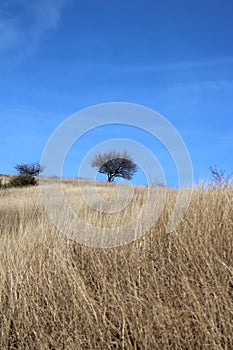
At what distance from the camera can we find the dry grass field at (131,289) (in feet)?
11.8

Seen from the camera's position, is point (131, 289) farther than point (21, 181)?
No

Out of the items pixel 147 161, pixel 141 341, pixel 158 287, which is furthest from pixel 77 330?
pixel 147 161

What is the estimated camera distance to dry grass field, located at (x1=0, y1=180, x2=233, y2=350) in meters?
3.60

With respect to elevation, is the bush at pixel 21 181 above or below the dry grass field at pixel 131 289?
above

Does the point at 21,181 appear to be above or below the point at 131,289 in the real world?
above

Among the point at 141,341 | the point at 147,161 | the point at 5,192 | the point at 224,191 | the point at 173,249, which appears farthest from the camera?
the point at 5,192

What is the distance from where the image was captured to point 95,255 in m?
5.71

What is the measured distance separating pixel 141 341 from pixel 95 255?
219 cm

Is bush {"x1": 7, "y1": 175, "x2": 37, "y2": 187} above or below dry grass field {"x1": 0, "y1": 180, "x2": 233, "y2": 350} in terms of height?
above

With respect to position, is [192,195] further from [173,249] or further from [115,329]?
[115,329]

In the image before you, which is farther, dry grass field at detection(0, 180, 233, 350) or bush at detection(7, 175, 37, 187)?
bush at detection(7, 175, 37, 187)

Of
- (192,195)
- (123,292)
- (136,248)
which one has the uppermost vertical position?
(192,195)

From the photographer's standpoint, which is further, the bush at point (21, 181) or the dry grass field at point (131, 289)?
the bush at point (21, 181)

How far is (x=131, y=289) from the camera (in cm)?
401
